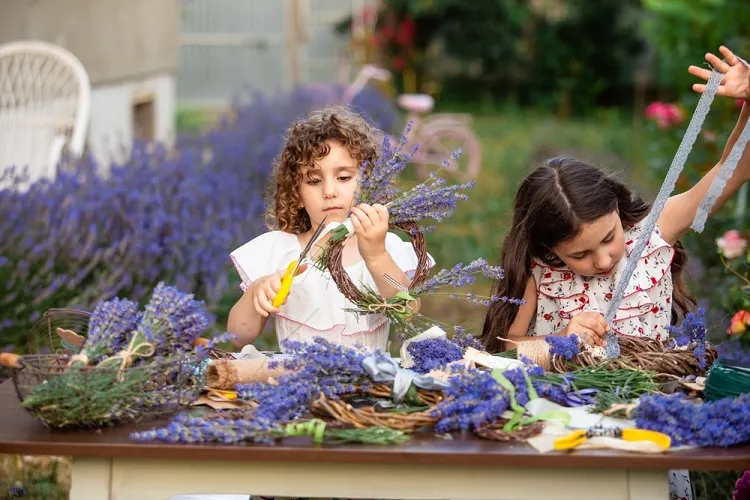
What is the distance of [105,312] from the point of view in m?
2.40

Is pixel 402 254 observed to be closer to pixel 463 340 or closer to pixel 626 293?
pixel 463 340

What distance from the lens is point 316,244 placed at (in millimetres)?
3078

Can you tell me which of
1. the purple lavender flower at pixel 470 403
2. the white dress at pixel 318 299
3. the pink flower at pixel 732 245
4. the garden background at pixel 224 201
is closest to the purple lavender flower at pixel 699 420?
the purple lavender flower at pixel 470 403

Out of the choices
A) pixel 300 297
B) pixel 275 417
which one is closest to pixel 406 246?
pixel 300 297

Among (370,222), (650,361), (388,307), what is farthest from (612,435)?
(370,222)

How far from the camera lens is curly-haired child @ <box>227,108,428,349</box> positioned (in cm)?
304

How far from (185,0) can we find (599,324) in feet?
44.3

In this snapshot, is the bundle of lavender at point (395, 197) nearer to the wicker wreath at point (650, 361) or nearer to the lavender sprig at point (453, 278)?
the lavender sprig at point (453, 278)

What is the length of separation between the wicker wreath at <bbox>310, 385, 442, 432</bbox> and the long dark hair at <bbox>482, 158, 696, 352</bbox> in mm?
928

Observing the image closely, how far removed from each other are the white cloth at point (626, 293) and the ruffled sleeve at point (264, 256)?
703 millimetres

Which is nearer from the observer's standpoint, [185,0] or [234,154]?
[234,154]

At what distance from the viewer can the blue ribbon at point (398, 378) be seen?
2.37 meters

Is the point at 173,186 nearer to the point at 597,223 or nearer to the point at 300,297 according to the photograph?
the point at 300,297

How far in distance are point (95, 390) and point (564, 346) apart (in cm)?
105
